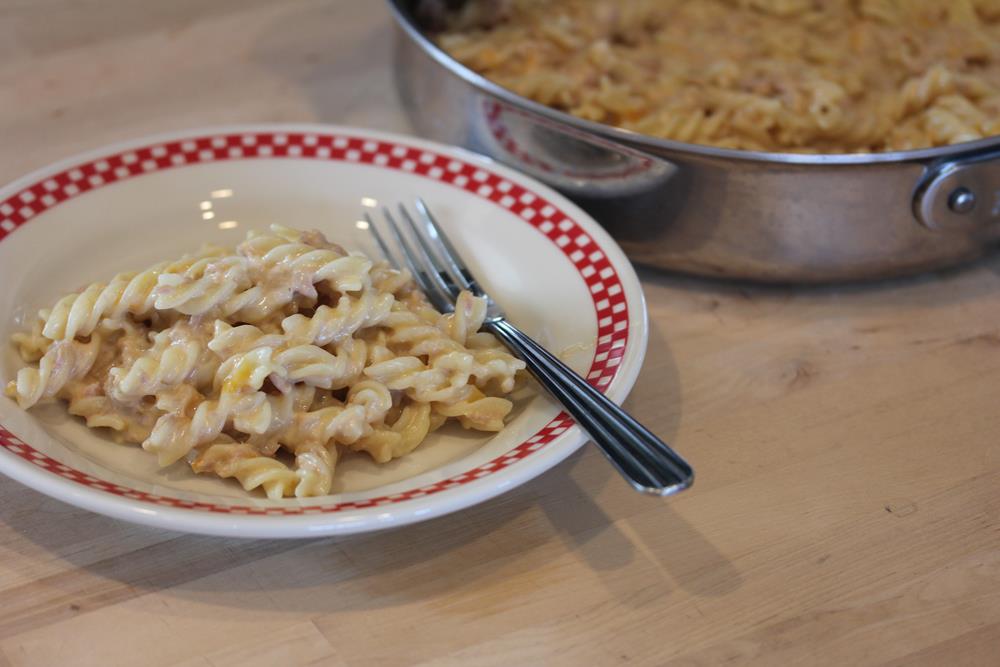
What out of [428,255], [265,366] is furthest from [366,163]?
[265,366]

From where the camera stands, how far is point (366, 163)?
5.14 ft

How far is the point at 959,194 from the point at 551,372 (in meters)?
0.61

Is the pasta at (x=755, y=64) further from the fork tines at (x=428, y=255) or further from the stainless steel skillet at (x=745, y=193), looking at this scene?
the fork tines at (x=428, y=255)

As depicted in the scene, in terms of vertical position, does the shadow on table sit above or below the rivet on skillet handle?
below

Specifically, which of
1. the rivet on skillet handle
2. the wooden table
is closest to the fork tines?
the wooden table

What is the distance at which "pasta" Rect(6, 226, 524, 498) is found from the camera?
3.77 feet

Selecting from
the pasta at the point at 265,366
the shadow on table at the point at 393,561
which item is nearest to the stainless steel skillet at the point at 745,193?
the pasta at the point at 265,366

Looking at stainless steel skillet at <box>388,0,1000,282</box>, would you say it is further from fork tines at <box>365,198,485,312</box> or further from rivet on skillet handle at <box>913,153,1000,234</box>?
fork tines at <box>365,198,485,312</box>

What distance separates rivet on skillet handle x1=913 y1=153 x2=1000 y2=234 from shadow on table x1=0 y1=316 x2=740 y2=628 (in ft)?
1.73

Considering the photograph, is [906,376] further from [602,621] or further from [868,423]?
[602,621]

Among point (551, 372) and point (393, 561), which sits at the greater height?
point (551, 372)

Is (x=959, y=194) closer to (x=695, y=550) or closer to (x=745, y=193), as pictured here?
(x=745, y=193)

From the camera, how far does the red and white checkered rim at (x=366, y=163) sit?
3.57ft

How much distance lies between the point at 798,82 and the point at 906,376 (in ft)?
1.69
